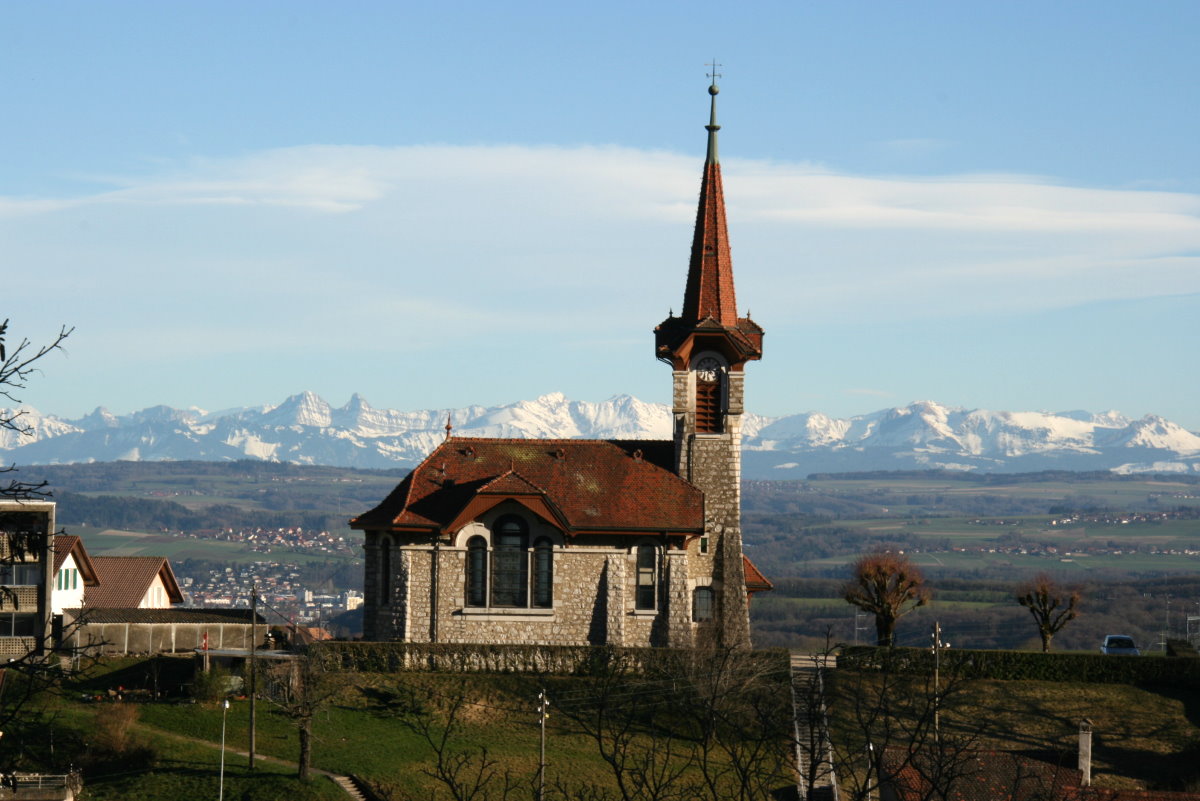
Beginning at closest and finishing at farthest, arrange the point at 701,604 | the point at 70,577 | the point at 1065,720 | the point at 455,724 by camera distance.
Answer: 1. the point at 455,724
2. the point at 1065,720
3. the point at 701,604
4. the point at 70,577

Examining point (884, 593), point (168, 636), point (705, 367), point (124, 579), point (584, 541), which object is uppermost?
point (705, 367)

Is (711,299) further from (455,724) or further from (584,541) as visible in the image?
(455,724)

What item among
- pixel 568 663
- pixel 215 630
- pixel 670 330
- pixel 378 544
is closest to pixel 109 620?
pixel 215 630

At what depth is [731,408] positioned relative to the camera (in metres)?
70.7

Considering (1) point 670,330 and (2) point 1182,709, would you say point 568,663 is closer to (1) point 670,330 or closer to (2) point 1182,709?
(1) point 670,330

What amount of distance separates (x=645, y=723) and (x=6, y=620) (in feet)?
90.7

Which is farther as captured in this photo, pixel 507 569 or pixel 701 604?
pixel 701 604

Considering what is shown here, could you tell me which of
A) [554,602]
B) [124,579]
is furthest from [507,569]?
Answer: [124,579]

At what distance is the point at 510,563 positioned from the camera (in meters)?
67.9

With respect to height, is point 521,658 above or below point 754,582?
below

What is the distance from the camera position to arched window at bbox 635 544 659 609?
225 ft

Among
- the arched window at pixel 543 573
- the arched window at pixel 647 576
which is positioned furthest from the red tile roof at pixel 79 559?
the arched window at pixel 647 576

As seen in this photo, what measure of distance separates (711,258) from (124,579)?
3571 cm

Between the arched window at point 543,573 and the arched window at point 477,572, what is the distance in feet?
6.28
